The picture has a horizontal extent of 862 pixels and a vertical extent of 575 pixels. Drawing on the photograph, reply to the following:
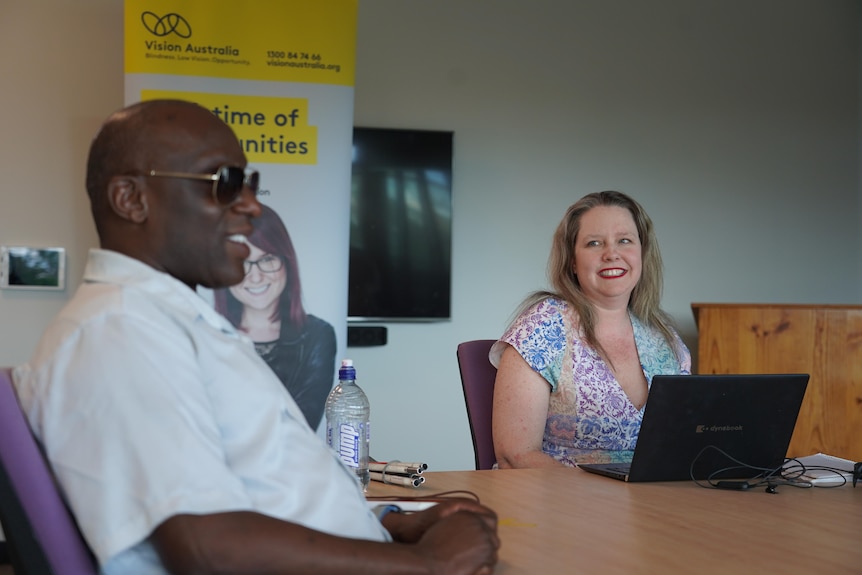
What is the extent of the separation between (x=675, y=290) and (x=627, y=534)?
4.14 meters

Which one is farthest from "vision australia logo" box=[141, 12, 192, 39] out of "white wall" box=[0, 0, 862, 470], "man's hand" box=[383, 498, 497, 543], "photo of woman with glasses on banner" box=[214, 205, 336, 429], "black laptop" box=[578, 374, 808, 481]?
"man's hand" box=[383, 498, 497, 543]

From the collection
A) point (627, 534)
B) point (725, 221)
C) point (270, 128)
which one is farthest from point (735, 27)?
point (627, 534)

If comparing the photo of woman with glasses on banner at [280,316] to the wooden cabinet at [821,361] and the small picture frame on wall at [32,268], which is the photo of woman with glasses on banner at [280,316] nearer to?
the small picture frame on wall at [32,268]

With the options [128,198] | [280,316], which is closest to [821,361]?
[280,316]

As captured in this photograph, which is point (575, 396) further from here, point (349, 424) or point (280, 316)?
point (280, 316)

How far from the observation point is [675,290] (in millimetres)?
5629

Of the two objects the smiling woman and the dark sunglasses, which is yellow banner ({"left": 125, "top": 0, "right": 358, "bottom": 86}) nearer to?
the smiling woman

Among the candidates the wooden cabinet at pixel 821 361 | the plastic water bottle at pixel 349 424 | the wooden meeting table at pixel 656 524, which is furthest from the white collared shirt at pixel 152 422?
the wooden cabinet at pixel 821 361

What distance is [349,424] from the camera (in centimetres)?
223

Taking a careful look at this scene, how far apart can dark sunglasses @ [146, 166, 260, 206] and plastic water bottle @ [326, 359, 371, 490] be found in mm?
800

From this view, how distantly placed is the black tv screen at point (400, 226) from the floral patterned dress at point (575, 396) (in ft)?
7.49

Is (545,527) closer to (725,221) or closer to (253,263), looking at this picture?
(253,263)

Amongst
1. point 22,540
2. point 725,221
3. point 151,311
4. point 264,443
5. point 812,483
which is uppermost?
point 725,221

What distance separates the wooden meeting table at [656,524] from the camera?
1465 millimetres
